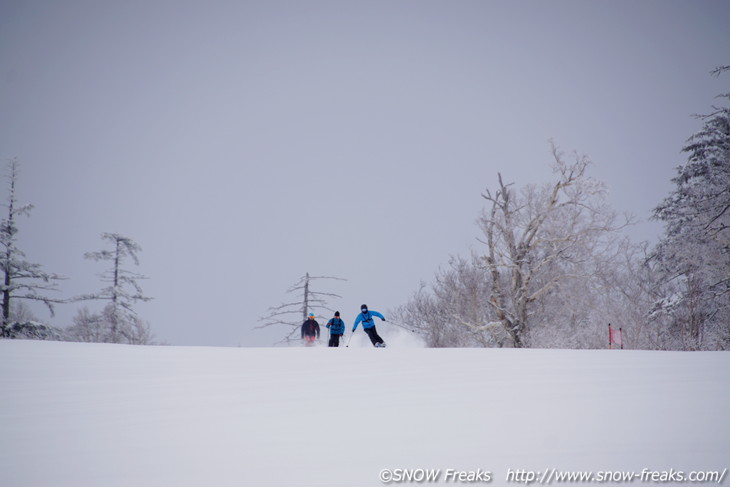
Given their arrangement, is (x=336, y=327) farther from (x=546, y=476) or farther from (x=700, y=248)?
(x=546, y=476)

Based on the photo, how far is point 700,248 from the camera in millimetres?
17703

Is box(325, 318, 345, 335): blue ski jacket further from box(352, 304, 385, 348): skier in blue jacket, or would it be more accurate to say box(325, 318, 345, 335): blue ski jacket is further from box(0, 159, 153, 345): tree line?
box(0, 159, 153, 345): tree line

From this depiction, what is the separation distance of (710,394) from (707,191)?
18082 millimetres

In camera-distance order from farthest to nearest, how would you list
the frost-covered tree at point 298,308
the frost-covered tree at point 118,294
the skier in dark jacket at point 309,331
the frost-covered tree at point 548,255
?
the frost-covered tree at point 298,308, the frost-covered tree at point 118,294, the frost-covered tree at point 548,255, the skier in dark jacket at point 309,331

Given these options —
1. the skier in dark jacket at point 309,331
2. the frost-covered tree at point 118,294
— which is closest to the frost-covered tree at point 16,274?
the frost-covered tree at point 118,294

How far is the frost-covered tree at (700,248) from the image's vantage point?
674 inches

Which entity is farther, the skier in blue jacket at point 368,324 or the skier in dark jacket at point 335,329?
the skier in dark jacket at point 335,329

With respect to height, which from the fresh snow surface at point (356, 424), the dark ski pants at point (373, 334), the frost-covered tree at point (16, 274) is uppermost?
the frost-covered tree at point (16, 274)

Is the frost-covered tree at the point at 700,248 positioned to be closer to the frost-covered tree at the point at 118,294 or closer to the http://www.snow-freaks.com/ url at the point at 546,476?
the http://www.snow-freaks.com/ url at the point at 546,476

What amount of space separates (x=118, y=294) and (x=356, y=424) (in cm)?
2798

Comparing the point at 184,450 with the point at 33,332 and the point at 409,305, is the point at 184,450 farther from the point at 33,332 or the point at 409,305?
the point at 409,305

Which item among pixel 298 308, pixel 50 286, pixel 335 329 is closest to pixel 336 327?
pixel 335 329

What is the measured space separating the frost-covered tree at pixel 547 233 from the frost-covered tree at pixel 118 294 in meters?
20.4

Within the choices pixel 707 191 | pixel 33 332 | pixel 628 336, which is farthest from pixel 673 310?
pixel 33 332
